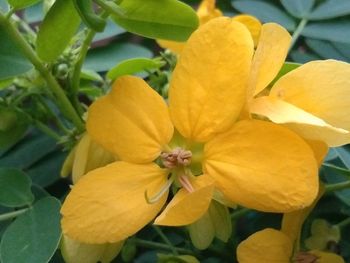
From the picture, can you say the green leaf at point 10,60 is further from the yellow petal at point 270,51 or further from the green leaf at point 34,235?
the yellow petal at point 270,51

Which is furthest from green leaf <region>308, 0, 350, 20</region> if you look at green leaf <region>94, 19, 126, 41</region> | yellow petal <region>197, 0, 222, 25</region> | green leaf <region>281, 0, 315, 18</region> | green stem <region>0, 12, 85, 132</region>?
green stem <region>0, 12, 85, 132</region>

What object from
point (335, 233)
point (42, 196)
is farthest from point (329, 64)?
point (42, 196)

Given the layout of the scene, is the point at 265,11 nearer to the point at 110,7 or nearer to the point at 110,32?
the point at 110,32

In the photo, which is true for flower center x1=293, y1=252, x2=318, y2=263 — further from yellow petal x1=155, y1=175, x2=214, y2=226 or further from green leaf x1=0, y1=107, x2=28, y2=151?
green leaf x1=0, y1=107, x2=28, y2=151

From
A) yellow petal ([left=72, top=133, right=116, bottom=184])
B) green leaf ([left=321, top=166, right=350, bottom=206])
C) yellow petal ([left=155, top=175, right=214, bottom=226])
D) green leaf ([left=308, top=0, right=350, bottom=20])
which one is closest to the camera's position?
yellow petal ([left=155, top=175, right=214, bottom=226])

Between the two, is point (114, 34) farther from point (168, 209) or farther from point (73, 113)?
point (168, 209)

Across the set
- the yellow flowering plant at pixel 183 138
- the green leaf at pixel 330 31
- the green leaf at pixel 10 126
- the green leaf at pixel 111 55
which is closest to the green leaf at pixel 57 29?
the yellow flowering plant at pixel 183 138
